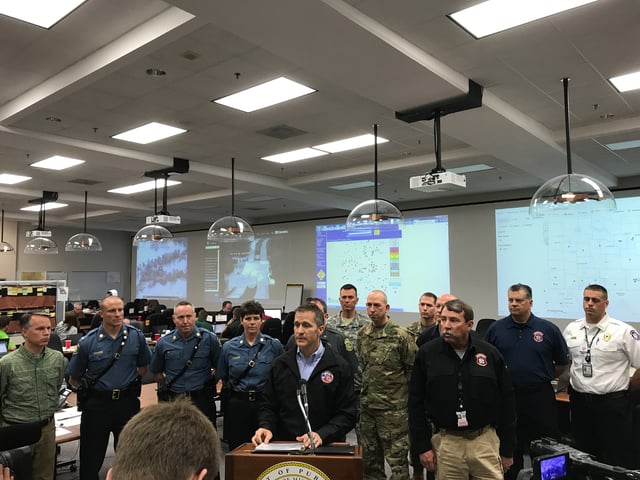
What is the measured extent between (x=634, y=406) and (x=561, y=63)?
2.75 meters

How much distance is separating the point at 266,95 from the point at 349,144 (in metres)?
1.97

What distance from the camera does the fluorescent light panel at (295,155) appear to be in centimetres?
668

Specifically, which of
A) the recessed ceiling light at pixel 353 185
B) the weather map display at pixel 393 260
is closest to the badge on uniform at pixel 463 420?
the recessed ceiling light at pixel 353 185

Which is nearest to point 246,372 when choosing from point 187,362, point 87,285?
point 187,362

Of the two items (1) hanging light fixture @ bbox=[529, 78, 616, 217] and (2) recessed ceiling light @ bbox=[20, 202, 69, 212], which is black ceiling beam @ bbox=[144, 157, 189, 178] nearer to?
(1) hanging light fixture @ bbox=[529, 78, 616, 217]

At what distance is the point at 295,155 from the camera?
689 centimetres

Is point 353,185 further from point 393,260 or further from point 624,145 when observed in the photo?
point 624,145

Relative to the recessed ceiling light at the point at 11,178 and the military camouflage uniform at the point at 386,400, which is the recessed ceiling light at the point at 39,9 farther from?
the recessed ceiling light at the point at 11,178

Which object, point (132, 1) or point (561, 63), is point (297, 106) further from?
point (561, 63)

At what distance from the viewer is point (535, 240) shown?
8.94 meters

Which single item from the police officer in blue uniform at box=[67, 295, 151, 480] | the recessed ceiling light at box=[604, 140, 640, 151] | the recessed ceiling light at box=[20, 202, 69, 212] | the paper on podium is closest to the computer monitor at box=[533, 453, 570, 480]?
the paper on podium

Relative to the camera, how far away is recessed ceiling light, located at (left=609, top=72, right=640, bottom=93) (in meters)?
4.19

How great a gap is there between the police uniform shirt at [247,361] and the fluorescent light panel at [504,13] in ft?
8.85

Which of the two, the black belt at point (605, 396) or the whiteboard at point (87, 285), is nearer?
the black belt at point (605, 396)
